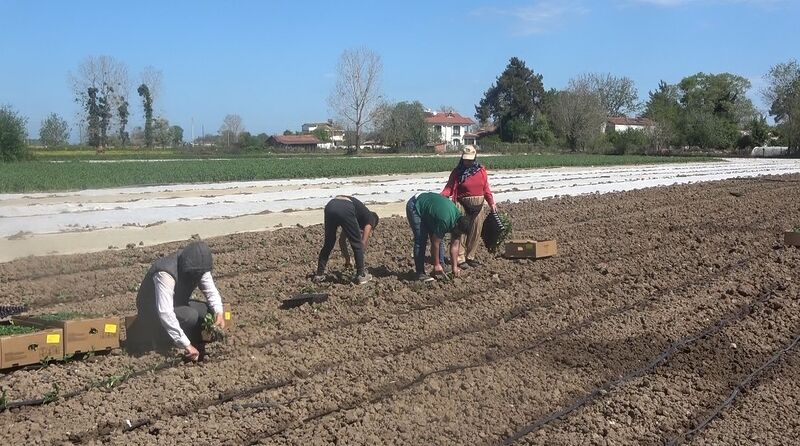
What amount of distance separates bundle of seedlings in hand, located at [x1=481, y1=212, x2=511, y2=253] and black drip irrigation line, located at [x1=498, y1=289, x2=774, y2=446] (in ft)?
9.61

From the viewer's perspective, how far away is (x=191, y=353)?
613cm

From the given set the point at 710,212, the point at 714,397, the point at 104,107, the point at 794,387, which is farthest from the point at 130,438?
the point at 104,107

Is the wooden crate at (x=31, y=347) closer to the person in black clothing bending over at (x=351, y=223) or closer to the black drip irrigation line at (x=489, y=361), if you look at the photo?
the black drip irrigation line at (x=489, y=361)

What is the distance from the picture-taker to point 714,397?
5898mm

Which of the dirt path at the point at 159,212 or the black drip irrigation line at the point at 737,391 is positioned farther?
the dirt path at the point at 159,212

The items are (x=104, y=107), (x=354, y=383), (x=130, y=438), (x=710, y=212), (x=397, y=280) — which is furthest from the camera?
(x=104, y=107)

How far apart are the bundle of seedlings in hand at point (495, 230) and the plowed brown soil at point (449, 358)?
1.08 ft

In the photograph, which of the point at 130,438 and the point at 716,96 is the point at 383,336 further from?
the point at 716,96

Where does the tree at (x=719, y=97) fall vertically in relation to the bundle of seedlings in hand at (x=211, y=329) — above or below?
above

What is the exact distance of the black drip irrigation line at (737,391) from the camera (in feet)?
16.8

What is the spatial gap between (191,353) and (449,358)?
1.97 metres

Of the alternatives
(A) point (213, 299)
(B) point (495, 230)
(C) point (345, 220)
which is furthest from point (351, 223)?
(A) point (213, 299)

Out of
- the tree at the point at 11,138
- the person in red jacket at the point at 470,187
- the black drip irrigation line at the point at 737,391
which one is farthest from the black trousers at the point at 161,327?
the tree at the point at 11,138

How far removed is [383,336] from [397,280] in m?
2.32
